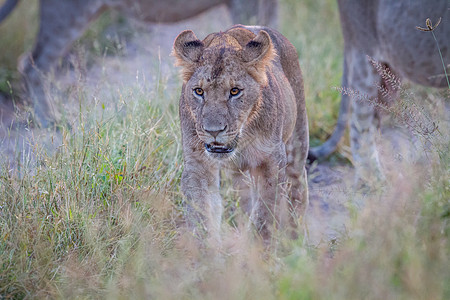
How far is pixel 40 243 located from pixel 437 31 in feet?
9.62

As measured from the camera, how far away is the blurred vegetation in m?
2.44

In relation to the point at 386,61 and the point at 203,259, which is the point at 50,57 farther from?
the point at 203,259

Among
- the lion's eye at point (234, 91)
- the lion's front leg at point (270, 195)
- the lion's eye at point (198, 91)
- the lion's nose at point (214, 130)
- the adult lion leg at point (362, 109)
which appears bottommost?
the adult lion leg at point (362, 109)

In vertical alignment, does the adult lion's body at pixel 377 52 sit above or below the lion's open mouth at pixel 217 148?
below

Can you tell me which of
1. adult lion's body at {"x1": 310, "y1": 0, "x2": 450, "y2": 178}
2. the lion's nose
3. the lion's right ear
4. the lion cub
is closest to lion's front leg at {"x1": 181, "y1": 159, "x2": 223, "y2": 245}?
the lion cub

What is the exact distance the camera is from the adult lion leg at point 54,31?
6.50 m

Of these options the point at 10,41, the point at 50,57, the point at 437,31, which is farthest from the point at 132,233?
the point at 10,41

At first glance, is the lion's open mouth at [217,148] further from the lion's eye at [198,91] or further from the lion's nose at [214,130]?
the lion's eye at [198,91]

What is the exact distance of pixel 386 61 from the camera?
4820mm

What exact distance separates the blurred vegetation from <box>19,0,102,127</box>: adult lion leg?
2190mm

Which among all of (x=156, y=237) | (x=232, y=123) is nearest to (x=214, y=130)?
(x=232, y=123)

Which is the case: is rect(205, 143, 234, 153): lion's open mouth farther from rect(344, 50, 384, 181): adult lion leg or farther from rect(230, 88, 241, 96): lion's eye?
rect(344, 50, 384, 181): adult lion leg

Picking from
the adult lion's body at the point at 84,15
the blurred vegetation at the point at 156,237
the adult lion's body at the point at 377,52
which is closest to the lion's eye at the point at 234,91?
the blurred vegetation at the point at 156,237

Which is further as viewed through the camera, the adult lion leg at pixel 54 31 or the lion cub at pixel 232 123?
the adult lion leg at pixel 54 31
